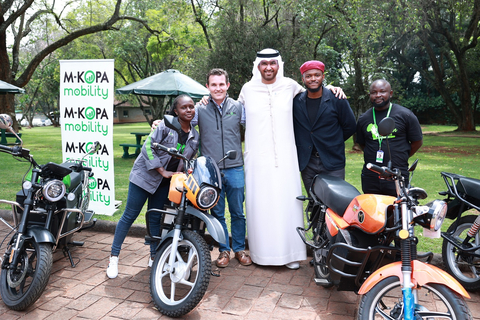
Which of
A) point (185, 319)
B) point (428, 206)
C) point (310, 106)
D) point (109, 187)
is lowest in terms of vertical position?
point (185, 319)

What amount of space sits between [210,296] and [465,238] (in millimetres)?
2302

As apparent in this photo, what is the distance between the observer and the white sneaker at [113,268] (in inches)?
156

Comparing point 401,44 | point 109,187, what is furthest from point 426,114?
point 109,187

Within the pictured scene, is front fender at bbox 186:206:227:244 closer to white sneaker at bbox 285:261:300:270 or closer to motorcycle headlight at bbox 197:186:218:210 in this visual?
motorcycle headlight at bbox 197:186:218:210

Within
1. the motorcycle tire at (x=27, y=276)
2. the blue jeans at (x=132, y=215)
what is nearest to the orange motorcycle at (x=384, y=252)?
the blue jeans at (x=132, y=215)

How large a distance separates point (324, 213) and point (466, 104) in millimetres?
24658

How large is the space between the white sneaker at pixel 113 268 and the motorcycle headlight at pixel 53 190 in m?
0.87

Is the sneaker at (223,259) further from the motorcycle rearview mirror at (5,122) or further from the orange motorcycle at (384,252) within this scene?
the motorcycle rearview mirror at (5,122)

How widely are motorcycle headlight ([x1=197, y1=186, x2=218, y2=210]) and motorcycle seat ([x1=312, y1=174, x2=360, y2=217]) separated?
944 millimetres

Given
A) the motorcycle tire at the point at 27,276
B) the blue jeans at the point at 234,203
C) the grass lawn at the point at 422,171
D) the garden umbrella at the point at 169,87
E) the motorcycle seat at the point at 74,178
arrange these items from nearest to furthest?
the motorcycle tire at the point at 27,276
the blue jeans at the point at 234,203
the motorcycle seat at the point at 74,178
the grass lawn at the point at 422,171
the garden umbrella at the point at 169,87

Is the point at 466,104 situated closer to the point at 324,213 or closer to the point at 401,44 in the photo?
the point at 401,44

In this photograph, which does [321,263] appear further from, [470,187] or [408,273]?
[470,187]

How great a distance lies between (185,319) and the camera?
3.22m

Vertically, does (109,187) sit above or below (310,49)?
below
